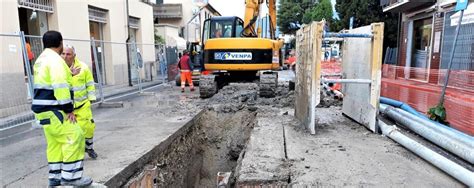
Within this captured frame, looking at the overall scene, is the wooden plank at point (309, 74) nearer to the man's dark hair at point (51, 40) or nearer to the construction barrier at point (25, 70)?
the man's dark hair at point (51, 40)

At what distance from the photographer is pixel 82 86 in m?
4.28

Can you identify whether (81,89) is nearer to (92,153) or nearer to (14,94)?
(92,153)

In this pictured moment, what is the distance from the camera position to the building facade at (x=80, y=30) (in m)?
7.62

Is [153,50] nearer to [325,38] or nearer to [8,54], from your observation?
[8,54]

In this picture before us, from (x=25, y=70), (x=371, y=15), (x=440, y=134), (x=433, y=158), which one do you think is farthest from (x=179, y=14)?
(x=433, y=158)

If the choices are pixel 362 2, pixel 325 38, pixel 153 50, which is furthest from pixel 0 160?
pixel 362 2

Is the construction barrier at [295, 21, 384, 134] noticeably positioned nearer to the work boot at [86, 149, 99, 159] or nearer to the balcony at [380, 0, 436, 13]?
the work boot at [86, 149, 99, 159]

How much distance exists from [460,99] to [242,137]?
13.7 feet

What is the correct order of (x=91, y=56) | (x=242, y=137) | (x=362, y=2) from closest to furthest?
(x=242, y=137) → (x=91, y=56) → (x=362, y=2)

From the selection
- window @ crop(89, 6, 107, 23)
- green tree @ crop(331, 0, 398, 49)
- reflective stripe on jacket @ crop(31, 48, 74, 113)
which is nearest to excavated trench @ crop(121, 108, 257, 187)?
reflective stripe on jacket @ crop(31, 48, 74, 113)

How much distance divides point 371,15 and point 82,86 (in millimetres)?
22667

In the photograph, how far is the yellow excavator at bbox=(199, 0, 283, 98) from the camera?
10.0m

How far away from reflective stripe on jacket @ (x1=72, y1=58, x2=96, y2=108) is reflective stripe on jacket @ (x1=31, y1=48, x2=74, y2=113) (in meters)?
0.82

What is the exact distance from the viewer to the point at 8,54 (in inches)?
318
